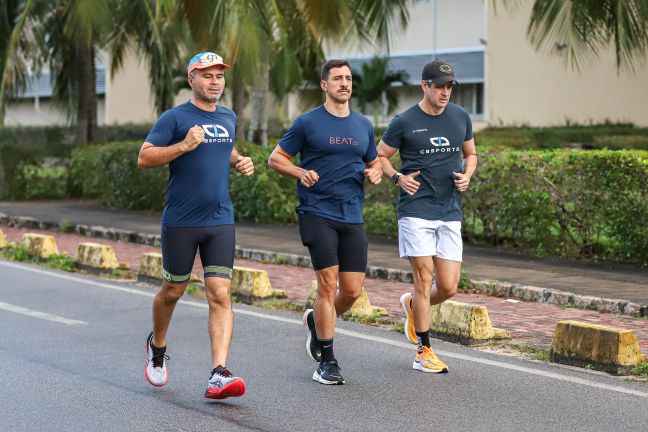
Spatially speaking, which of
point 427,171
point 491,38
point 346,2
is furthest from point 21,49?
point 427,171

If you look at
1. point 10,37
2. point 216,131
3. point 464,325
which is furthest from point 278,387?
point 10,37

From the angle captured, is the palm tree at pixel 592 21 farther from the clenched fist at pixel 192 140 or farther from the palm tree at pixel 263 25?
the clenched fist at pixel 192 140

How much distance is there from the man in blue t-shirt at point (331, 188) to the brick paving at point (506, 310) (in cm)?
208

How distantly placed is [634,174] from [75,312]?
20.3ft

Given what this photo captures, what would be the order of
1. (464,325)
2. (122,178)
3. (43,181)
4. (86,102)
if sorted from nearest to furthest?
(464,325)
(122,178)
(43,181)
(86,102)

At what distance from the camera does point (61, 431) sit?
22.2 feet

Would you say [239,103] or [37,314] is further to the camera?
[239,103]

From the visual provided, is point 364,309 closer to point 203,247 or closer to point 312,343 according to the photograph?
point 312,343

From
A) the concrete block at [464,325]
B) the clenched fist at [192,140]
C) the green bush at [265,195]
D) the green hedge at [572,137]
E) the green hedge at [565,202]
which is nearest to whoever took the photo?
the clenched fist at [192,140]

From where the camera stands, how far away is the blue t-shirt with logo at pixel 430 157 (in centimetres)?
851

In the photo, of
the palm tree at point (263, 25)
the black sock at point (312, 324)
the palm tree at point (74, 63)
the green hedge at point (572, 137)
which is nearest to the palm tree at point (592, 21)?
the palm tree at point (263, 25)

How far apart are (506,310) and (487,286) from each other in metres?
1.05

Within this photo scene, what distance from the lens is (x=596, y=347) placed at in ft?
27.9

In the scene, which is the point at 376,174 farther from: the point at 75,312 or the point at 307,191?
the point at 75,312
